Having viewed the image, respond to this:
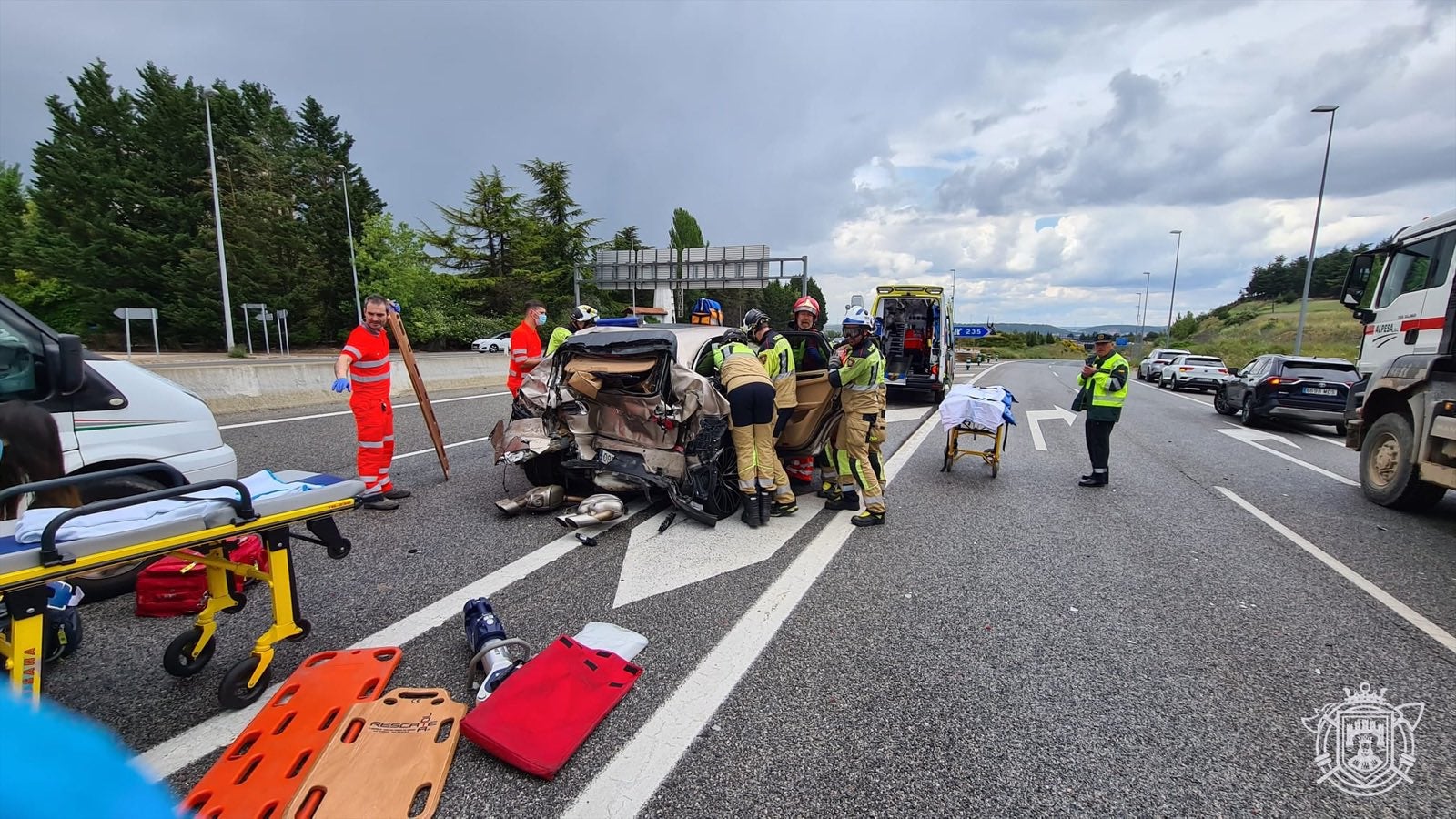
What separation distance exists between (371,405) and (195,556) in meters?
3.27

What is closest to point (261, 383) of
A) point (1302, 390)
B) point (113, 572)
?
point (113, 572)

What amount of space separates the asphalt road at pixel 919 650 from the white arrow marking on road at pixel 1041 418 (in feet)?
11.4

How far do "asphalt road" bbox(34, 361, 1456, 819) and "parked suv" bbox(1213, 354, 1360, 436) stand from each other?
276 inches

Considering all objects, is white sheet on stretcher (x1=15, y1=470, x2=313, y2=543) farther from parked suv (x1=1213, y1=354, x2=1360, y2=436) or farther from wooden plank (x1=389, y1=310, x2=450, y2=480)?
parked suv (x1=1213, y1=354, x2=1360, y2=436)

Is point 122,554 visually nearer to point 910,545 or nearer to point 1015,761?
point 1015,761

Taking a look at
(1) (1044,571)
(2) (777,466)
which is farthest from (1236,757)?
(2) (777,466)

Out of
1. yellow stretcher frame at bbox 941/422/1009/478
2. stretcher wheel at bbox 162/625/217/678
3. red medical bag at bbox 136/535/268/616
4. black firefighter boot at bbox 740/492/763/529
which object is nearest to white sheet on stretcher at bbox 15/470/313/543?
stretcher wheel at bbox 162/625/217/678

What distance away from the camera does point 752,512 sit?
505 centimetres

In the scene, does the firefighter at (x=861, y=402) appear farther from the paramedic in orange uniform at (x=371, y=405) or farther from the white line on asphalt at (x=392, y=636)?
the paramedic in orange uniform at (x=371, y=405)

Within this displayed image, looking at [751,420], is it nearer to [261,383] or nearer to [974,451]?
[974,451]

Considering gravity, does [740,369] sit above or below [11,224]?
below

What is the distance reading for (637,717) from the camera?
2.51m

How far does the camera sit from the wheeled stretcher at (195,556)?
6.40 ft

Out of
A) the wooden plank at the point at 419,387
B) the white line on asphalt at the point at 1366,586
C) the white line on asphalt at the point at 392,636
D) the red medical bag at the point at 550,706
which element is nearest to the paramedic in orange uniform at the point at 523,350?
the wooden plank at the point at 419,387
